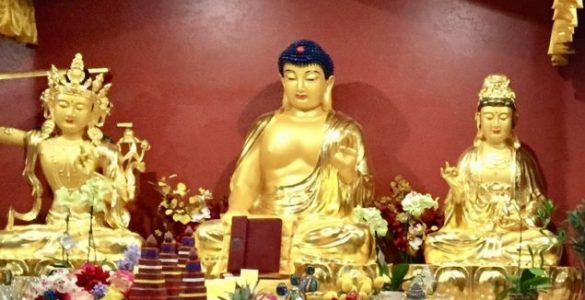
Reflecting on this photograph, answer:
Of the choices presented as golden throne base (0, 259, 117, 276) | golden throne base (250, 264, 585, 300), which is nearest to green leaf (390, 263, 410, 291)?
golden throne base (250, 264, 585, 300)

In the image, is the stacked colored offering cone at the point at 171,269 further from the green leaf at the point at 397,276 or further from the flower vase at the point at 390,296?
the green leaf at the point at 397,276

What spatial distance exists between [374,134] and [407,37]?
659 millimetres

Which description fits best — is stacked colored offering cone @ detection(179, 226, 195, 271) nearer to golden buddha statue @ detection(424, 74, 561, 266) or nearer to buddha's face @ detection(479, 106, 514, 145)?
golden buddha statue @ detection(424, 74, 561, 266)

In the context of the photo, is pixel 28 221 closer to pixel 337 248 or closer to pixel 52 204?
pixel 52 204

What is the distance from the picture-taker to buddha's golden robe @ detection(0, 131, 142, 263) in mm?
5695

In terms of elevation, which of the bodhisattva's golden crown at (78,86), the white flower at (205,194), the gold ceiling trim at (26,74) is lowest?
the white flower at (205,194)

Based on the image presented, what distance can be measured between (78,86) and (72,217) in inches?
32.4

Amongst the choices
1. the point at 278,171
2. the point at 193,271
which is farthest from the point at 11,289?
the point at 278,171

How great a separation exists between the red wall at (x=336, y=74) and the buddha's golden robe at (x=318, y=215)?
1.80ft

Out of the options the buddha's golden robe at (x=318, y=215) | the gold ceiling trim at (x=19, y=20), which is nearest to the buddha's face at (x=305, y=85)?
the buddha's golden robe at (x=318, y=215)

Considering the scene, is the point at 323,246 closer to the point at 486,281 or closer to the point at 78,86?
the point at 486,281

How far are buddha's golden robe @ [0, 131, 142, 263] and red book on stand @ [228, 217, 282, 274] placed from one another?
2.62ft

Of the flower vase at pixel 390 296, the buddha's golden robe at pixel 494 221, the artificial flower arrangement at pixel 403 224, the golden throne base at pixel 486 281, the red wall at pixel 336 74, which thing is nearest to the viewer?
the flower vase at pixel 390 296

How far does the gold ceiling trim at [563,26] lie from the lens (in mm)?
5555
